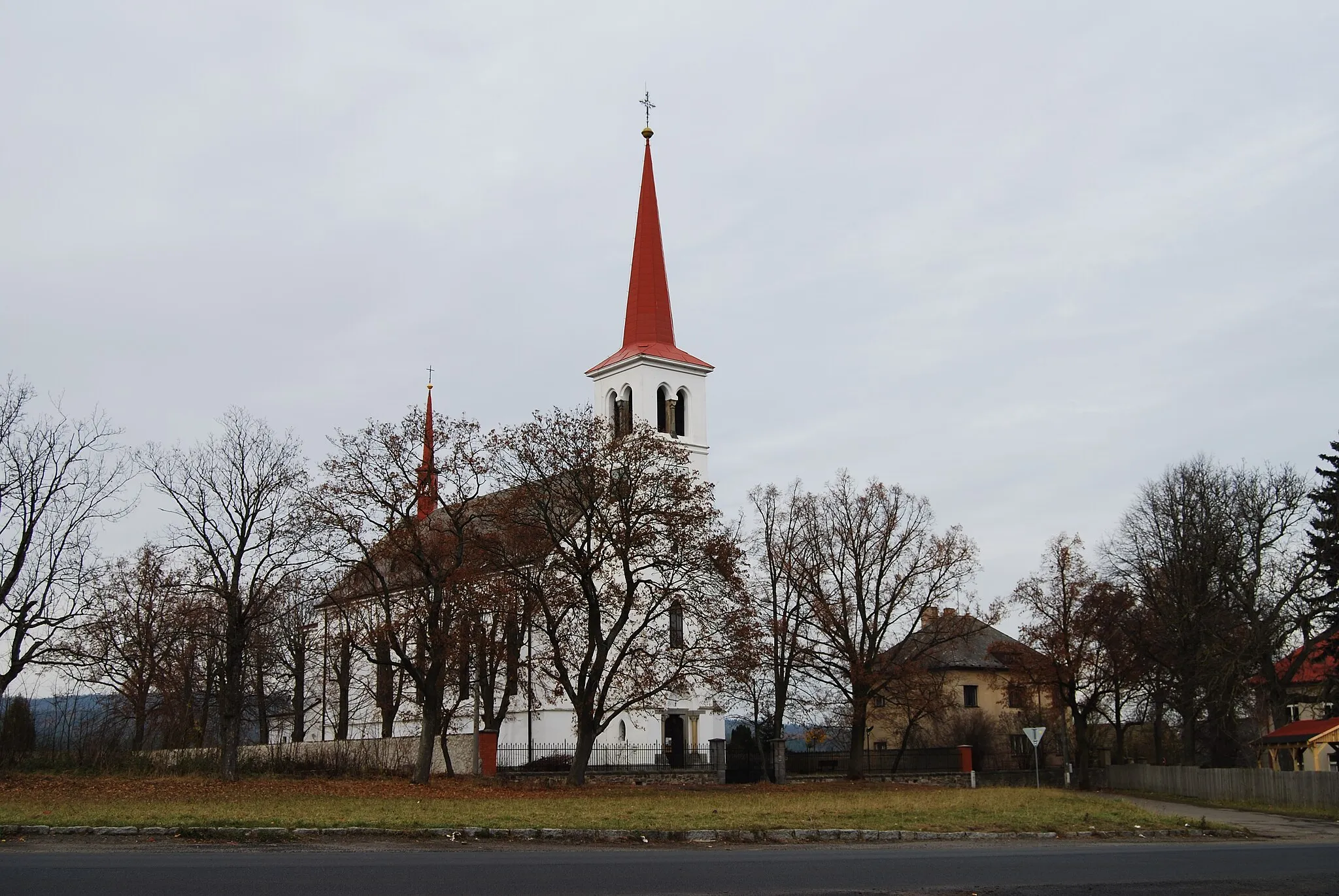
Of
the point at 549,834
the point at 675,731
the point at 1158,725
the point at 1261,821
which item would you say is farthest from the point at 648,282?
the point at 549,834

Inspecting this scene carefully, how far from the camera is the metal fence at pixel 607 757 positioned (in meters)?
41.9

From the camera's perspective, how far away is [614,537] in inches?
1407

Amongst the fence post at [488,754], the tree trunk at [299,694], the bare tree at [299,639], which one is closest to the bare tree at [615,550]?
the fence post at [488,754]

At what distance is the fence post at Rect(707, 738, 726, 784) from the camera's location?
44344mm

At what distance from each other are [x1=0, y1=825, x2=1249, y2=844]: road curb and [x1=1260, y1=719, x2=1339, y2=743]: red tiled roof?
21.4 m

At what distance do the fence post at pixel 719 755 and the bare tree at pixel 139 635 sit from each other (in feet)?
63.7

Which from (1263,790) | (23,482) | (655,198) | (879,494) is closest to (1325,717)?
(1263,790)

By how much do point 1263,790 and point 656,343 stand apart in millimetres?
33424

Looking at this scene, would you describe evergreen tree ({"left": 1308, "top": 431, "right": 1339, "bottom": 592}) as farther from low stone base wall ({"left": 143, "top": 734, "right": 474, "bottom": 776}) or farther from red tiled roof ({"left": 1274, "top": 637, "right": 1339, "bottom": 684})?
low stone base wall ({"left": 143, "top": 734, "right": 474, "bottom": 776})

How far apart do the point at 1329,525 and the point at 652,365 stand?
99.5ft

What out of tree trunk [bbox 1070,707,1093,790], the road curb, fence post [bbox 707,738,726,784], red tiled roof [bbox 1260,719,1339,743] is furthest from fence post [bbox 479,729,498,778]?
red tiled roof [bbox 1260,719,1339,743]

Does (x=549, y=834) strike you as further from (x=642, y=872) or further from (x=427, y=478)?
(x=427, y=478)

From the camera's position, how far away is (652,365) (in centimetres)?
5928

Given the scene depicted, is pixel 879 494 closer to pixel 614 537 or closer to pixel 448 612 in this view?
pixel 614 537
